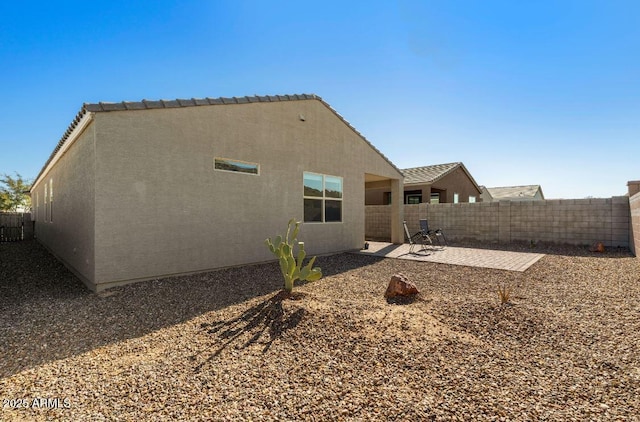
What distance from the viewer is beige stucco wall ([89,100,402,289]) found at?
546 centimetres

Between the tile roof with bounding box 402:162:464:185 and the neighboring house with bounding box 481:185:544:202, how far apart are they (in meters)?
11.9

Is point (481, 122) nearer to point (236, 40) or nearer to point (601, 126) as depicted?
point (601, 126)

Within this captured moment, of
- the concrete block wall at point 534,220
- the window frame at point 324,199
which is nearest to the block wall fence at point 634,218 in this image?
the concrete block wall at point 534,220

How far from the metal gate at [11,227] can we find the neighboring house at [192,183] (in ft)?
36.8

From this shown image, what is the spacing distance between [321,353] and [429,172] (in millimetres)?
19343

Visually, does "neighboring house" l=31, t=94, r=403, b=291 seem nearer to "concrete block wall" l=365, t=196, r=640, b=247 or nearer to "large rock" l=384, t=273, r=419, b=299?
"large rock" l=384, t=273, r=419, b=299

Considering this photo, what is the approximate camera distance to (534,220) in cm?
1202

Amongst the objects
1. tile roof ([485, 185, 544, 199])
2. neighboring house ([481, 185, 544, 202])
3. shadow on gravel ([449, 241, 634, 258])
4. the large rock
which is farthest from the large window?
tile roof ([485, 185, 544, 199])

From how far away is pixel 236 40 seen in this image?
7.87m

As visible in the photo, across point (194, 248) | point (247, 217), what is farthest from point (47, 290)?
point (247, 217)

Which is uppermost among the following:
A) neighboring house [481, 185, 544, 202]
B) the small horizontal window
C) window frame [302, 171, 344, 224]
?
neighboring house [481, 185, 544, 202]

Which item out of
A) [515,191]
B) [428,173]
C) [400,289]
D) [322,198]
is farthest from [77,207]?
[515,191]

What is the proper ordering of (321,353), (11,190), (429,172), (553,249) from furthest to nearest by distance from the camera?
(11,190)
(429,172)
(553,249)
(321,353)

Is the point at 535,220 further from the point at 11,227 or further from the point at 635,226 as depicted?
Result: the point at 11,227
